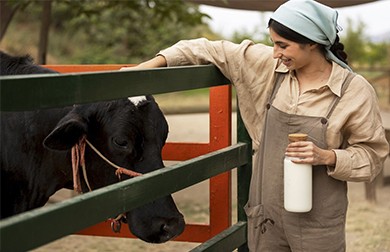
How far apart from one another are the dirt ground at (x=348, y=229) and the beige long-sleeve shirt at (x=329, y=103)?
2943 mm

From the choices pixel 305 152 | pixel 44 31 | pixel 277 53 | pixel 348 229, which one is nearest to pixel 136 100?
pixel 277 53

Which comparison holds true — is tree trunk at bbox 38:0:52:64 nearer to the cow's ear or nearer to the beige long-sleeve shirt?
the beige long-sleeve shirt

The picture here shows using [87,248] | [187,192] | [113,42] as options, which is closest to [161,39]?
[113,42]

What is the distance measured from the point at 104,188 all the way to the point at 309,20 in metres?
1.06

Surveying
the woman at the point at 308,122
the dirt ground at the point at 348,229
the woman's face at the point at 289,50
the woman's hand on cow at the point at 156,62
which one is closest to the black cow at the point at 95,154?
the woman's hand on cow at the point at 156,62

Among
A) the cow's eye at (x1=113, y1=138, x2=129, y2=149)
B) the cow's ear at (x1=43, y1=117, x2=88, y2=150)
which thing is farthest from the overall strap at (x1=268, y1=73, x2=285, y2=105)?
the cow's ear at (x1=43, y1=117, x2=88, y2=150)

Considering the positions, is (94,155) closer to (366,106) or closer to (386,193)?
(366,106)

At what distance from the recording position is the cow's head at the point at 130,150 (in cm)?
315

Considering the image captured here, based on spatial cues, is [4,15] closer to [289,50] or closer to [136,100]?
[136,100]

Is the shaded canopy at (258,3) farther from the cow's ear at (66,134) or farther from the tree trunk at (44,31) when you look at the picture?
the cow's ear at (66,134)

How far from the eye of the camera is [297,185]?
9.92 ft

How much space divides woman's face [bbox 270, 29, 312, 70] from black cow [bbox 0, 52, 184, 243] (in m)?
0.54

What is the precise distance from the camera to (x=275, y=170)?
10.7 ft

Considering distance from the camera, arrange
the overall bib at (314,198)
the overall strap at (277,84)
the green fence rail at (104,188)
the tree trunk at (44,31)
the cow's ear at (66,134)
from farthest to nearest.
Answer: the tree trunk at (44,31)
the overall strap at (277,84)
the overall bib at (314,198)
the cow's ear at (66,134)
the green fence rail at (104,188)
